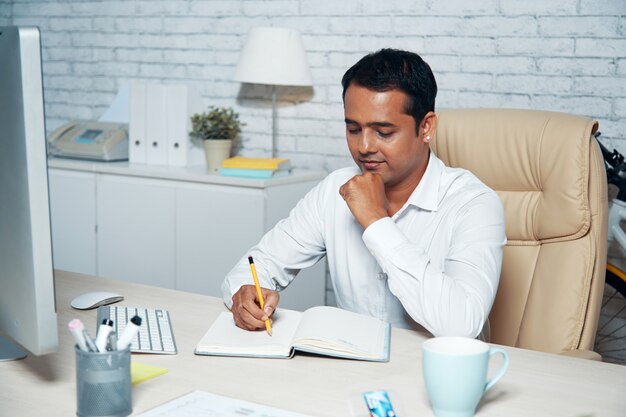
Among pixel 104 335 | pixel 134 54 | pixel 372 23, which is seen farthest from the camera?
pixel 134 54

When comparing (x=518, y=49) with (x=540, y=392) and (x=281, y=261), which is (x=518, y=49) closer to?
(x=281, y=261)

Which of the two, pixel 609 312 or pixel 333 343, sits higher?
pixel 333 343

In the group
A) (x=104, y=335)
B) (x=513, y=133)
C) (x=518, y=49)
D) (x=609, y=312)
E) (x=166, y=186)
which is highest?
(x=518, y=49)

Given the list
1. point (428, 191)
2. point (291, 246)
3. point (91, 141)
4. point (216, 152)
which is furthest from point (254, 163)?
point (428, 191)

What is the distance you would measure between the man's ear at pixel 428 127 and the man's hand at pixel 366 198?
19 centimetres

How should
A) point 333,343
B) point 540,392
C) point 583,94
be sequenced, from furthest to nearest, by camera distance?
point 583,94 → point 333,343 → point 540,392

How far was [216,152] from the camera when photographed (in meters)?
3.14

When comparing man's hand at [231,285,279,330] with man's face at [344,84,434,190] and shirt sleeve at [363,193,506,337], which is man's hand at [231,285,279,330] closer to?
shirt sleeve at [363,193,506,337]

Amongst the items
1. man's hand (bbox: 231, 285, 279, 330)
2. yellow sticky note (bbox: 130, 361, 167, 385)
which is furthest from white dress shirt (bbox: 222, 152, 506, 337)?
yellow sticky note (bbox: 130, 361, 167, 385)

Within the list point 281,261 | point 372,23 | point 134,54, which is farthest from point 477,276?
point 134,54

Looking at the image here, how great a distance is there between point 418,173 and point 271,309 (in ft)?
1.83

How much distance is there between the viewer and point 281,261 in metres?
1.80

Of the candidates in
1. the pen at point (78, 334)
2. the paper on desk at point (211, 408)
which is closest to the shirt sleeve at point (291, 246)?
the paper on desk at point (211, 408)

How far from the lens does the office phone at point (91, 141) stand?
131 inches
